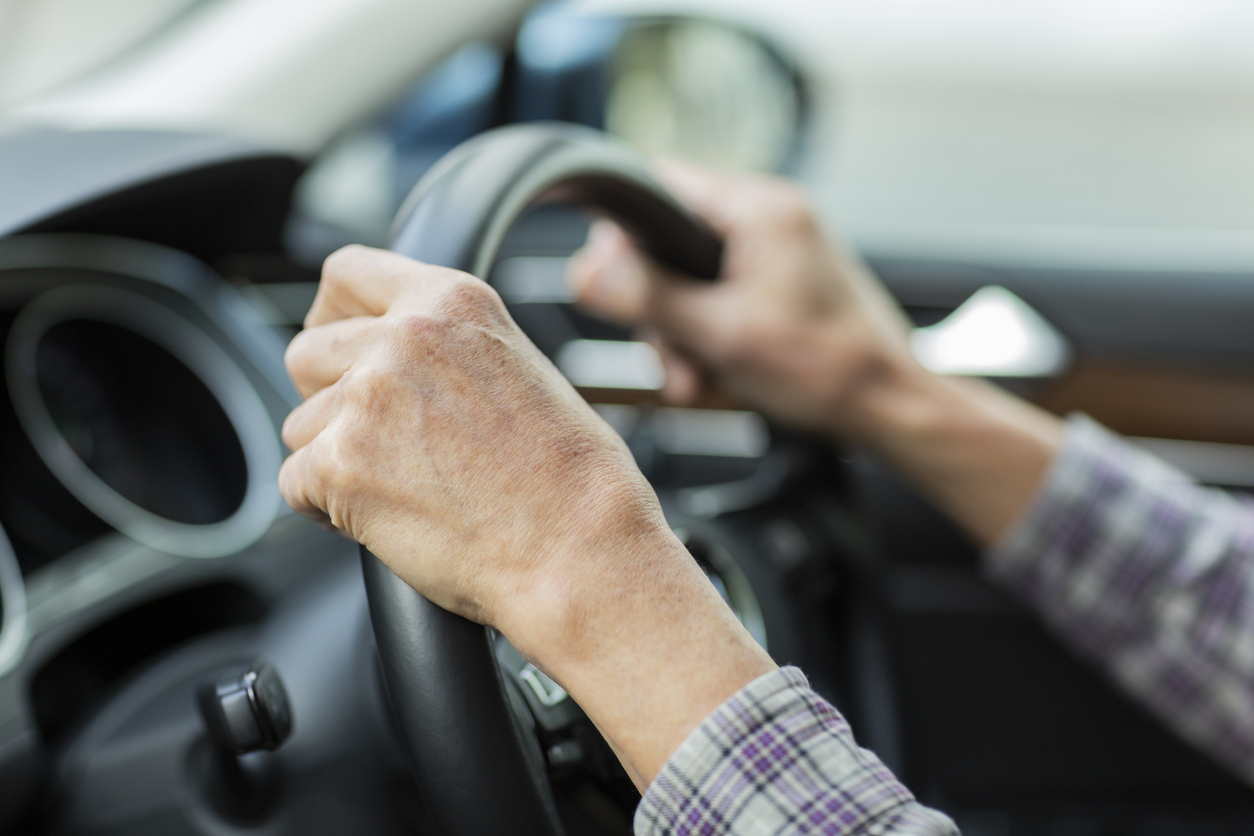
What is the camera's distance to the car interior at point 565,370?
64cm

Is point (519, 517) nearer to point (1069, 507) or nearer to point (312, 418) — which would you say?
point (312, 418)

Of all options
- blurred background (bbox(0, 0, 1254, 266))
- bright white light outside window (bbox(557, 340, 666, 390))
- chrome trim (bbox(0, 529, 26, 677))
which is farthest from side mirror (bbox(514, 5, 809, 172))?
chrome trim (bbox(0, 529, 26, 677))

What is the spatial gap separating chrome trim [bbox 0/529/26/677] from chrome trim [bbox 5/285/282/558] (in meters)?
0.13

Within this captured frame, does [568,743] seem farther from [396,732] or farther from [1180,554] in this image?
[1180,554]

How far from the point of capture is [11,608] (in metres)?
0.70

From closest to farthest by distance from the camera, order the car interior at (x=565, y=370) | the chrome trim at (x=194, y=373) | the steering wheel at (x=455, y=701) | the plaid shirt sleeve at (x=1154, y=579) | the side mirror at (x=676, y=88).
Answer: the steering wheel at (x=455, y=701) → the car interior at (x=565, y=370) → the chrome trim at (x=194, y=373) → the plaid shirt sleeve at (x=1154, y=579) → the side mirror at (x=676, y=88)

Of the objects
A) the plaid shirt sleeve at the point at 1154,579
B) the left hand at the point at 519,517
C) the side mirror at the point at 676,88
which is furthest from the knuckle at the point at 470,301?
the side mirror at the point at 676,88

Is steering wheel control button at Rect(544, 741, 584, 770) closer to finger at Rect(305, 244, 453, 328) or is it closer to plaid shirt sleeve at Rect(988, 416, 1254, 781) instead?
finger at Rect(305, 244, 453, 328)

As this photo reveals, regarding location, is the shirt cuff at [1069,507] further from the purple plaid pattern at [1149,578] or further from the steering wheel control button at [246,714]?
the steering wheel control button at [246,714]

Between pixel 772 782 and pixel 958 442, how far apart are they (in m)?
0.58

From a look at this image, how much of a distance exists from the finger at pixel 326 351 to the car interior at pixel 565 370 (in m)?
0.06

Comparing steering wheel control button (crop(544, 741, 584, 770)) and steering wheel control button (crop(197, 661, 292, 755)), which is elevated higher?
steering wheel control button (crop(197, 661, 292, 755))

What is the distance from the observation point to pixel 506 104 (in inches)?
62.0

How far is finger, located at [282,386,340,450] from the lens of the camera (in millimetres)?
521
